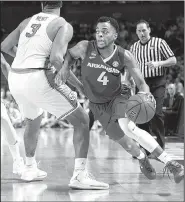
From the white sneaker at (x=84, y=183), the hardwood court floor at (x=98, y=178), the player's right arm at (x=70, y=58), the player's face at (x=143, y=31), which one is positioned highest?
the player's face at (x=143, y=31)

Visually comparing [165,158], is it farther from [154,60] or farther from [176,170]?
[154,60]

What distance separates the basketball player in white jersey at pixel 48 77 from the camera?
15.3 ft

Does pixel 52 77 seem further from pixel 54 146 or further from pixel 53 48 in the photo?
pixel 54 146

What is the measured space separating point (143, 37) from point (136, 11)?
32.2 ft

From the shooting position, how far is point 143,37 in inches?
269

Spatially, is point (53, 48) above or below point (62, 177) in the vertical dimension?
above

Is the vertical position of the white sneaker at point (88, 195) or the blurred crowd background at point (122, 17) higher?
the blurred crowd background at point (122, 17)

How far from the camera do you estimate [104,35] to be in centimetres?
491

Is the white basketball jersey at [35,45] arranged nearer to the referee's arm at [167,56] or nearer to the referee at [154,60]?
the referee's arm at [167,56]

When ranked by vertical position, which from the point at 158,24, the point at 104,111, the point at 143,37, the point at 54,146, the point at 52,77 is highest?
the point at 158,24

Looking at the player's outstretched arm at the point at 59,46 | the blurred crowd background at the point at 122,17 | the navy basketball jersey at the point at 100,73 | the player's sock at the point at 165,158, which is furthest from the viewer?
the blurred crowd background at the point at 122,17

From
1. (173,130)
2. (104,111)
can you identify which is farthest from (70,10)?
(104,111)

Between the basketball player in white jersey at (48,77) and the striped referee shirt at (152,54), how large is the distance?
2.12 meters

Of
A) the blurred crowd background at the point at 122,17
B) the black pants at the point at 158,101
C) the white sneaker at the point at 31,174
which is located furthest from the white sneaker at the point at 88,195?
the blurred crowd background at the point at 122,17
